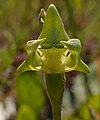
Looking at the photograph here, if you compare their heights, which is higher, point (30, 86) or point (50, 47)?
point (50, 47)

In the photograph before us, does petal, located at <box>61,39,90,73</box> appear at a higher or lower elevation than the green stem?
higher

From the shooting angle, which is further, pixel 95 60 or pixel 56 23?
pixel 95 60

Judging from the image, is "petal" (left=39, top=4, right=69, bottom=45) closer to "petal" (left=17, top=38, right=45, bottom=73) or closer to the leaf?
"petal" (left=17, top=38, right=45, bottom=73)

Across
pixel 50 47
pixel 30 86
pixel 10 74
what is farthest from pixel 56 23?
pixel 10 74

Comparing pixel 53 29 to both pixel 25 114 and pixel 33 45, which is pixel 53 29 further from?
pixel 25 114

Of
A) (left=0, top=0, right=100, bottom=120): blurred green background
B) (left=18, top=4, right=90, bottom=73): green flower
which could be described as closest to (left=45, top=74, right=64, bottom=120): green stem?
(left=18, top=4, right=90, bottom=73): green flower

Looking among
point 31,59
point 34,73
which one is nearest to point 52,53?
point 31,59

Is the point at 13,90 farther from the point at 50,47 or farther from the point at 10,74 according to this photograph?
the point at 50,47
